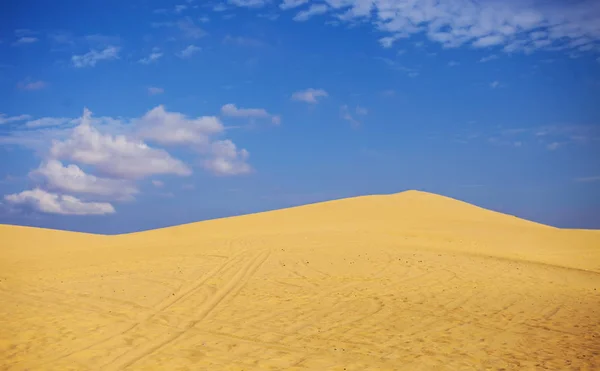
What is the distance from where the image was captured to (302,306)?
12.5 m

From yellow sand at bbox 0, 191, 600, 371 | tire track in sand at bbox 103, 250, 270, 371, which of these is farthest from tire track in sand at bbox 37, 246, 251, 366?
tire track in sand at bbox 103, 250, 270, 371

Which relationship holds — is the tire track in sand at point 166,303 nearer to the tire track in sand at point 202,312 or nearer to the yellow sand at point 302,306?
the yellow sand at point 302,306

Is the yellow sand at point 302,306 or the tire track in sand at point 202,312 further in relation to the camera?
the yellow sand at point 302,306

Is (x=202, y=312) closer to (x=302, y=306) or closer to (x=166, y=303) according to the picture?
(x=166, y=303)

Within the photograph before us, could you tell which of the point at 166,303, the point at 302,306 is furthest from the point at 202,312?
the point at 302,306

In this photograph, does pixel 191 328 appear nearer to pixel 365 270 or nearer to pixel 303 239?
pixel 365 270

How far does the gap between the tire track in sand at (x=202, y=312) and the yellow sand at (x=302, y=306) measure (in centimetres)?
4

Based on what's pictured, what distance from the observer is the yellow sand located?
28.6ft

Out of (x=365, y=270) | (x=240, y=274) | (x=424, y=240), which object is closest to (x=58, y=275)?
(x=240, y=274)

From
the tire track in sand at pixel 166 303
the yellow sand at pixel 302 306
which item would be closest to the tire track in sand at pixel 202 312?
the yellow sand at pixel 302 306

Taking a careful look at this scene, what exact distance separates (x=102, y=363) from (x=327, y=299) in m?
6.54

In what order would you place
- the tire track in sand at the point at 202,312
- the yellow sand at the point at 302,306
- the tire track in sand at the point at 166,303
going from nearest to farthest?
the tire track in sand at the point at 202,312
the yellow sand at the point at 302,306
the tire track in sand at the point at 166,303

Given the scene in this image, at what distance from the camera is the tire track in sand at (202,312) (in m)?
8.48

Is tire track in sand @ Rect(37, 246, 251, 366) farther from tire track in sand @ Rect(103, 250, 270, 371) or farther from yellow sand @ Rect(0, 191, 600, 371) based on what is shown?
tire track in sand @ Rect(103, 250, 270, 371)
